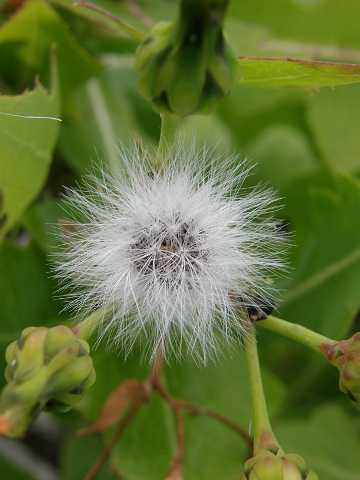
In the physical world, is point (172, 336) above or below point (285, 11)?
below

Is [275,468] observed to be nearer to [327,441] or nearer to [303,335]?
[303,335]

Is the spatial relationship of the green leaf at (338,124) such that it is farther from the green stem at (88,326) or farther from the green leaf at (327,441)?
the green stem at (88,326)

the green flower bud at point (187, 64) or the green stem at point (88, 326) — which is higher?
the green flower bud at point (187, 64)

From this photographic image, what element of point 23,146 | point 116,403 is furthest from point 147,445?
point 23,146

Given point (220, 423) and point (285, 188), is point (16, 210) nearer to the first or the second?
point (220, 423)

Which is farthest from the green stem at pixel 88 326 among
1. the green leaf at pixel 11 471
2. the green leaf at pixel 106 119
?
the green leaf at pixel 11 471

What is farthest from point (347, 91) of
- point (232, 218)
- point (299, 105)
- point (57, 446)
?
point (57, 446)

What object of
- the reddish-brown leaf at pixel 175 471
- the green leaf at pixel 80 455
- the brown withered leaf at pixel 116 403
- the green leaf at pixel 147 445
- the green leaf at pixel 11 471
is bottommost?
the green leaf at pixel 11 471
